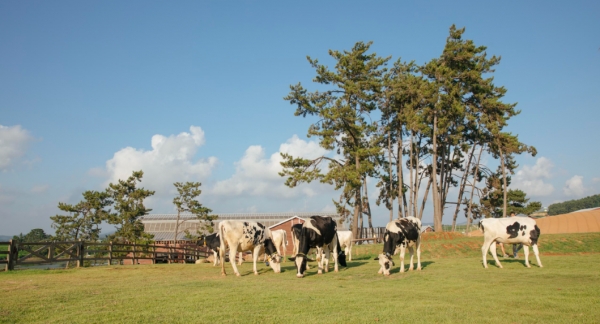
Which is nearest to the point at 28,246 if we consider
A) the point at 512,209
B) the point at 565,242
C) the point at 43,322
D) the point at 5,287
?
the point at 5,287

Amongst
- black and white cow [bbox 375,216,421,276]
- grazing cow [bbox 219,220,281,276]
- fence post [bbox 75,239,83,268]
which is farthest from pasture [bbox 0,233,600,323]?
fence post [bbox 75,239,83,268]

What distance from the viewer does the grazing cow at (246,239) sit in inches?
648

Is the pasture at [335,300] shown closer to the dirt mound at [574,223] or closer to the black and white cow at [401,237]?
the black and white cow at [401,237]

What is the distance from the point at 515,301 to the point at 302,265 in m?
7.97

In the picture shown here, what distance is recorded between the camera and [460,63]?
41219 millimetres

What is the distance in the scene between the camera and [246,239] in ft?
55.1

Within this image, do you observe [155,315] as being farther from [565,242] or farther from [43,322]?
[565,242]

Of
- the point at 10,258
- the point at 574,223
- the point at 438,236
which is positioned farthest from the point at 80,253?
the point at 574,223

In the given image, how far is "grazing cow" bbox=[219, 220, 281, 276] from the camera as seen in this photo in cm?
1645

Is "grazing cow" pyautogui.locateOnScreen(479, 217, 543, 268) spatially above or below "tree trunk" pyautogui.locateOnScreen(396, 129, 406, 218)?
below

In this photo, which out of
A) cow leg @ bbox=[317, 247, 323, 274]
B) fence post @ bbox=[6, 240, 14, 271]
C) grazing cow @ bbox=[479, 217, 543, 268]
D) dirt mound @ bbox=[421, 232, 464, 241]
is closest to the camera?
cow leg @ bbox=[317, 247, 323, 274]

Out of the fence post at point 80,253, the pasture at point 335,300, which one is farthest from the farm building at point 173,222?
the pasture at point 335,300

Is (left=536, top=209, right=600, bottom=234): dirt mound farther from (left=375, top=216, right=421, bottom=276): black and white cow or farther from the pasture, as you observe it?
(left=375, top=216, right=421, bottom=276): black and white cow

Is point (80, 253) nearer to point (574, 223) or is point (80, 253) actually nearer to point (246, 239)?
point (246, 239)
